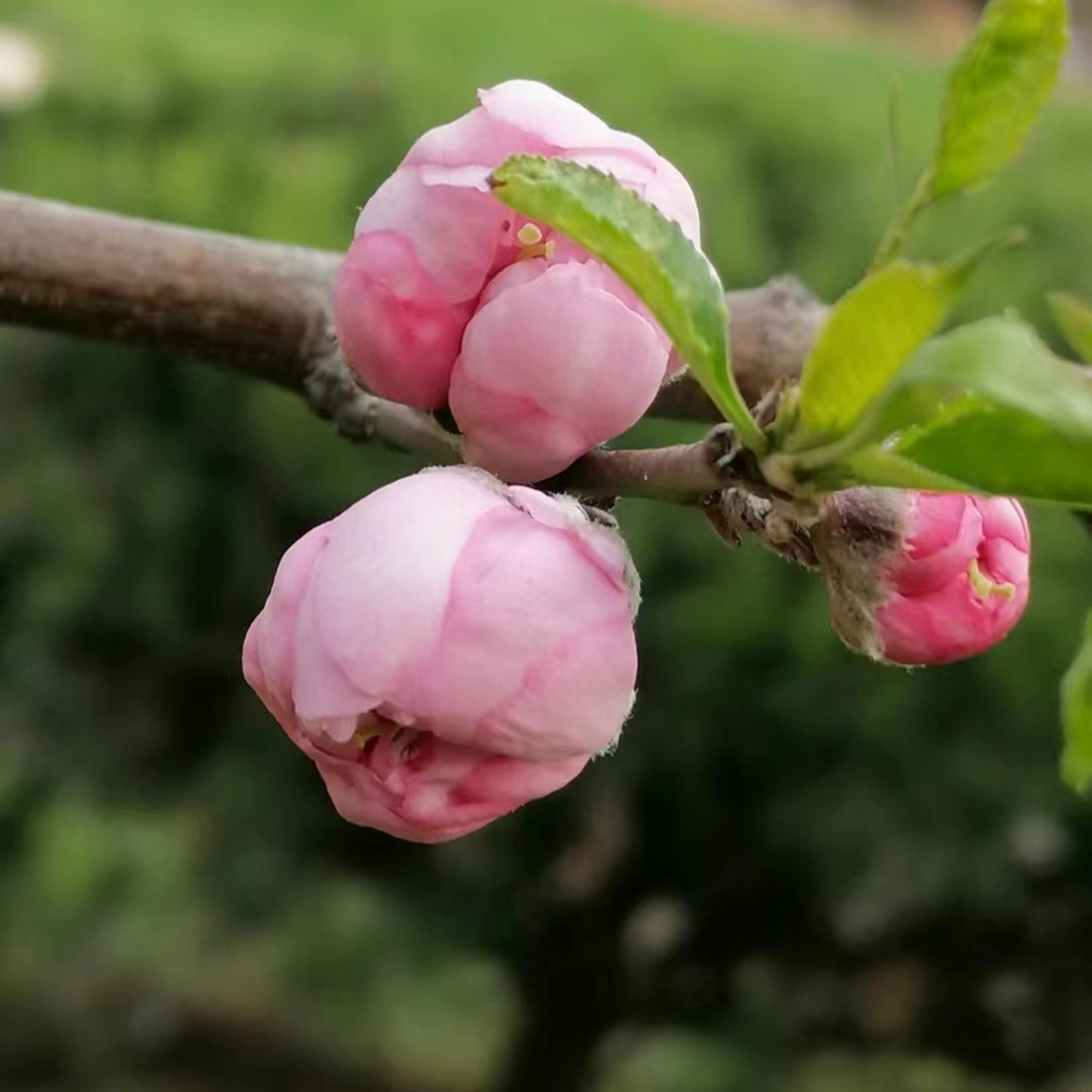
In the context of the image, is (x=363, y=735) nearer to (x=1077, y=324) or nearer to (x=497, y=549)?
(x=497, y=549)

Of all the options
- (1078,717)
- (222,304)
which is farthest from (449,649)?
(222,304)

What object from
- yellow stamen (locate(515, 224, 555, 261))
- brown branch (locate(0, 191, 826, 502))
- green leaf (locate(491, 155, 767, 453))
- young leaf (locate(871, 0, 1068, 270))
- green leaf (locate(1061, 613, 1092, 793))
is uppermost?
young leaf (locate(871, 0, 1068, 270))

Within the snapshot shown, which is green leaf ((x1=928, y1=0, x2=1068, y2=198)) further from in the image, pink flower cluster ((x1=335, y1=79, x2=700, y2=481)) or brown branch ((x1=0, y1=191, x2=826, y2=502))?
brown branch ((x1=0, y1=191, x2=826, y2=502))

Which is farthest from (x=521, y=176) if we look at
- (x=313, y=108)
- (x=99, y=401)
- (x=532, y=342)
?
(x=313, y=108)

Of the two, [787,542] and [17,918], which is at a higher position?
[787,542]

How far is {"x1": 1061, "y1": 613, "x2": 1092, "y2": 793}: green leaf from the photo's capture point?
311 millimetres

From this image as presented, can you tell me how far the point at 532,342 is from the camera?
1.09 feet

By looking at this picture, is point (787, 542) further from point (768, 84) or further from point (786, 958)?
point (768, 84)

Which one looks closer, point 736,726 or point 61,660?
point 736,726

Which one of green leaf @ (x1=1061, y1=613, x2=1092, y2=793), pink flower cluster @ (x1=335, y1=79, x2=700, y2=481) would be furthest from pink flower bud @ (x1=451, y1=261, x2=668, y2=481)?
green leaf @ (x1=1061, y1=613, x2=1092, y2=793)

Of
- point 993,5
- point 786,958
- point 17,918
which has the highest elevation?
point 993,5

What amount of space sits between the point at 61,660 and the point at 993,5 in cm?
195

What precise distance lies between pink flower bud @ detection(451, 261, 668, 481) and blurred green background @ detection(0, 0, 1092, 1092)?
56.2 inches

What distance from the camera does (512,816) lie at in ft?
6.56
